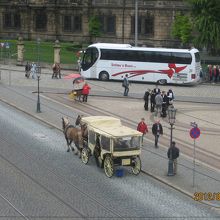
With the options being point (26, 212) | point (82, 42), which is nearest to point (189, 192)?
point (26, 212)

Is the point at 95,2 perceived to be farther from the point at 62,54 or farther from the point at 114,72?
the point at 114,72

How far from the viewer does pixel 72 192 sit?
21984mm

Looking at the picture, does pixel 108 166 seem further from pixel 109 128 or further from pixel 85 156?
pixel 85 156

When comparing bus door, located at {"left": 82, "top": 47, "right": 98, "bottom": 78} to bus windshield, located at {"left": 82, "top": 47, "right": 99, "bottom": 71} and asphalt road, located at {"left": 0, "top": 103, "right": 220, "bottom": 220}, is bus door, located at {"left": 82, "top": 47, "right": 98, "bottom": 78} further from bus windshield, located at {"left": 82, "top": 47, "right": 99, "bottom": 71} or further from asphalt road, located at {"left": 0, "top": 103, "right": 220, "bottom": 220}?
asphalt road, located at {"left": 0, "top": 103, "right": 220, "bottom": 220}

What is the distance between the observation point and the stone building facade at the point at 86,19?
72.4 meters

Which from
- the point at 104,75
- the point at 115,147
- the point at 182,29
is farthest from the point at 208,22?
the point at 115,147

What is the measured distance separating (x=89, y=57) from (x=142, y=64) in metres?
4.78

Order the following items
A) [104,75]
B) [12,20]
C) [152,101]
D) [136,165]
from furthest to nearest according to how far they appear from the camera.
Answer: [12,20] < [104,75] < [152,101] < [136,165]

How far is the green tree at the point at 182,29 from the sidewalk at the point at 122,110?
1700cm

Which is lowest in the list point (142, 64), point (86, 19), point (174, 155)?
point (174, 155)

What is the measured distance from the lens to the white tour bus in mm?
49969

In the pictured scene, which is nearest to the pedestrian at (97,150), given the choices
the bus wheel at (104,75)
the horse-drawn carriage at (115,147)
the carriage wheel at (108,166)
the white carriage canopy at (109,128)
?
the horse-drawn carriage at (115,147)

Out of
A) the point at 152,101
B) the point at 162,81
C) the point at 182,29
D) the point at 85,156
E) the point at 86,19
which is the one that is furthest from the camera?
the point at 86,19

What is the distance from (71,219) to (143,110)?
20.3 meters
